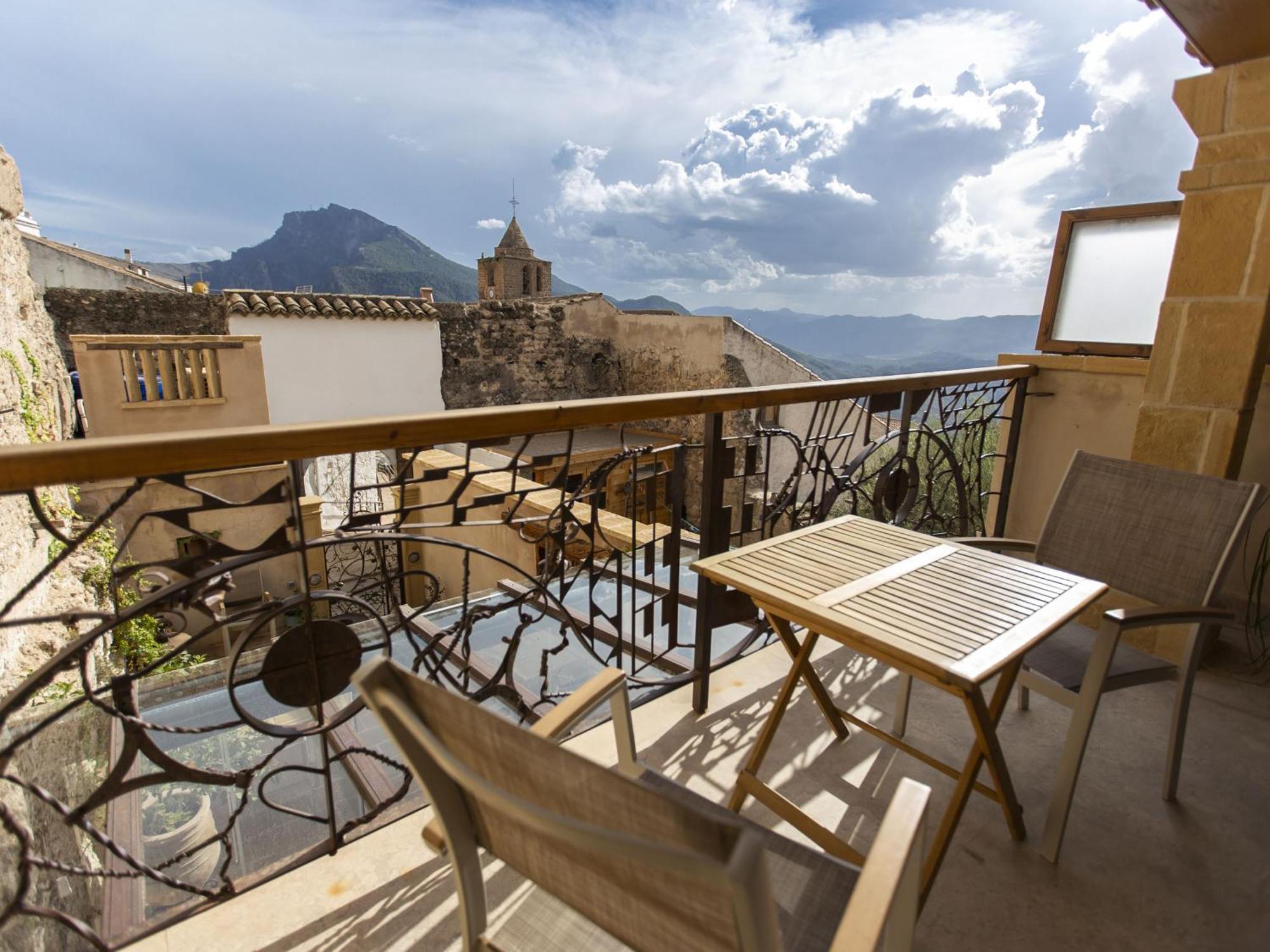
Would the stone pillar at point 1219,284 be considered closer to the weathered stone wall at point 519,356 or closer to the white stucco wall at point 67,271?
the weathered stone wall at point 519,356

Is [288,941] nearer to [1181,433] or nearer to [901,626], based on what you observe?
[901,626]

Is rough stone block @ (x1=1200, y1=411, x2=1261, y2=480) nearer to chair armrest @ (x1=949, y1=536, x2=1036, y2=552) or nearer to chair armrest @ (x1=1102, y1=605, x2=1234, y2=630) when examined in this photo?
chair armrest @ (x1=949, y1=536, x2=1036, y2=552)

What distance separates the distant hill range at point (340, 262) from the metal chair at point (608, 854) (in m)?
82.6

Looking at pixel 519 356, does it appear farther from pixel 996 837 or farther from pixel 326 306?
pixel 996 837

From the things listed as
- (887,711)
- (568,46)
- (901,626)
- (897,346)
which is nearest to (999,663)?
(901,626)

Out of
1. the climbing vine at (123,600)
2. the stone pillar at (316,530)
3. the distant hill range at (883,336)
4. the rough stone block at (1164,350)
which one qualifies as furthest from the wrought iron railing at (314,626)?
the distant hill range at (883,336)

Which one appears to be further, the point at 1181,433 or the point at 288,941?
→ the point at 1181,433

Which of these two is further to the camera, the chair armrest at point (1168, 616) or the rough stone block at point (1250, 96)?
the rough stone block at point (1250, 96)

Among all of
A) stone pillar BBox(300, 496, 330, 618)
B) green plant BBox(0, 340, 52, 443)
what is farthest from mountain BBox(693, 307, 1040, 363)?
green plant BBox(0, 340, 52, 443)

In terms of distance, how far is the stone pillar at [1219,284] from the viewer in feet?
6.89

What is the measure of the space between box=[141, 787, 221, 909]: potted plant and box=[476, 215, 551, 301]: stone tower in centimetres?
2670

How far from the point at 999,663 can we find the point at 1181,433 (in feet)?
6.27

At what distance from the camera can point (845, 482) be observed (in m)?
2.46

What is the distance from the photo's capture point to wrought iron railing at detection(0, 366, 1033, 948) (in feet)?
3.39
